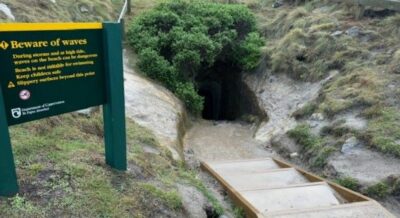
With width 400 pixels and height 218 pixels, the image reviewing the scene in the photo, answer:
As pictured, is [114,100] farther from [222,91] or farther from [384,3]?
[222,91]

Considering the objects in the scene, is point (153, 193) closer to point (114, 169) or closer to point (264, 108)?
point (114, 169)

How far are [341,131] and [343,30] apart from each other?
449 centimetres

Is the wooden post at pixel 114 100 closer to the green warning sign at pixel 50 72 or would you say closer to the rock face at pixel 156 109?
the green warning sign at pixel 50 72

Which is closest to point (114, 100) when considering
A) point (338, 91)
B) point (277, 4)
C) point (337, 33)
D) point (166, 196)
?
point (166, 196)

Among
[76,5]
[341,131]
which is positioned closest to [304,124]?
[341,131]

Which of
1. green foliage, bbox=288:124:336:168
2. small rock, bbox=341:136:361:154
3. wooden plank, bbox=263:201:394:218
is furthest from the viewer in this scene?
green foliage, bbox=288:124:336:168

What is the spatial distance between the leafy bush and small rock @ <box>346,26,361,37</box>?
3554 millimetres

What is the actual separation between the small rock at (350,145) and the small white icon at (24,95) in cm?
615

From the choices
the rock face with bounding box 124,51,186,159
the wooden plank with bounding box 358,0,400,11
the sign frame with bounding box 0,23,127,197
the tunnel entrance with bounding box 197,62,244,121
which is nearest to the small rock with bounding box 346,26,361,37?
the wooden plank with bounding box 358,0,400,11

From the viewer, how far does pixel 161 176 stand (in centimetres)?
546

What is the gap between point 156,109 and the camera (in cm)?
982

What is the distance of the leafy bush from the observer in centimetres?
1284

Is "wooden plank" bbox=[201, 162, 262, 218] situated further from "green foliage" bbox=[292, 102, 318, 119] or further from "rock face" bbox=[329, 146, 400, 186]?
"green foliage" bbox=[292, 102, 318, 119]

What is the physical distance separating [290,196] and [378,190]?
194 centimetres
